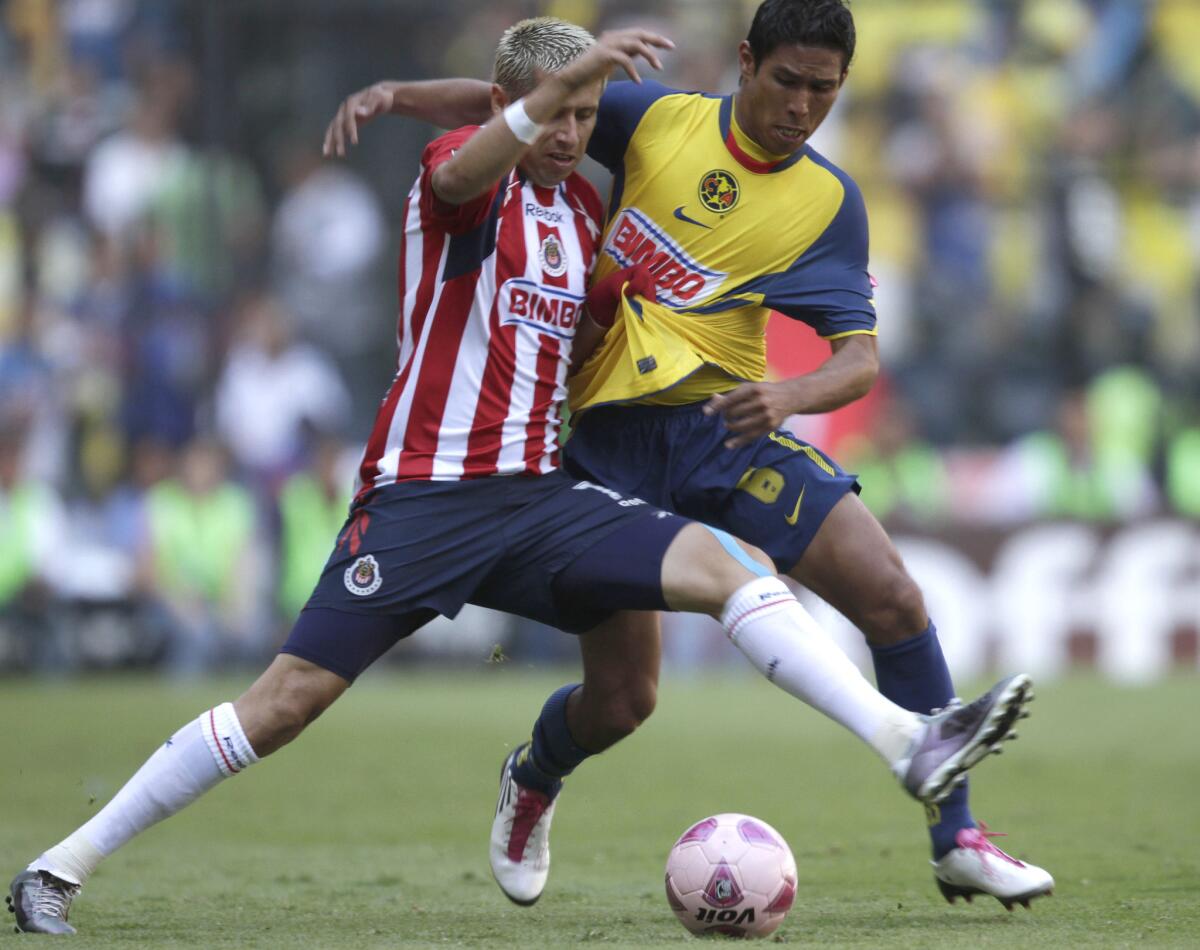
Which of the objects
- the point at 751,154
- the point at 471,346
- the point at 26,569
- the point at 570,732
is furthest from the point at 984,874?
the point at 26,569

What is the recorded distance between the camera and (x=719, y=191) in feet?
17.4

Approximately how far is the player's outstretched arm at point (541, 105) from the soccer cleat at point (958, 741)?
1.69 meters

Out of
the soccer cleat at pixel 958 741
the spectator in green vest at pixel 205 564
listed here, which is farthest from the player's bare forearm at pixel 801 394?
the spectator in green vest at pixel 205 564

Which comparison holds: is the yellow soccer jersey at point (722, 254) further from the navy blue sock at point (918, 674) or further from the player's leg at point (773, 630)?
the navy blue sock at point (918, 674)

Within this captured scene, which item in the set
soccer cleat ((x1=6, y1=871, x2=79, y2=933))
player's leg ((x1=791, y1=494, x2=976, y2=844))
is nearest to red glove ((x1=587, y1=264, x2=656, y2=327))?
player's leg ((x1=791, y1=494, x2=976, y2=844))

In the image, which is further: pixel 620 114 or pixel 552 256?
pixel 620 114

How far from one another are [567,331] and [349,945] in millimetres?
1713

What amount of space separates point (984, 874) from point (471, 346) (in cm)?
193

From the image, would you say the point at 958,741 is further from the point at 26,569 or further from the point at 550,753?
the point at 26,569

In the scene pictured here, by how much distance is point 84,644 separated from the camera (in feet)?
50.3

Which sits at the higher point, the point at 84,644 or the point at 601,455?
the point at 601,455

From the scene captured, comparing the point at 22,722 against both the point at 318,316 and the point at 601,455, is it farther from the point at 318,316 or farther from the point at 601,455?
the point at 601,455

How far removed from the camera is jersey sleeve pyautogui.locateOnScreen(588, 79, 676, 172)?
213 inches

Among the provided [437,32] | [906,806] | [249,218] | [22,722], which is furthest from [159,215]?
[906,806]
